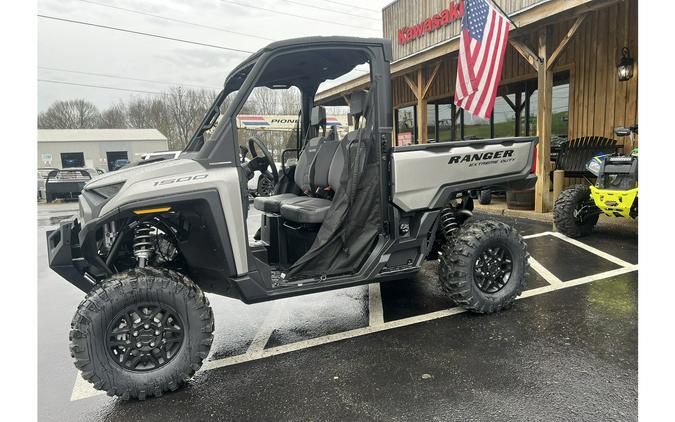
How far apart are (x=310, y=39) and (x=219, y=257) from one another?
164 centimetres

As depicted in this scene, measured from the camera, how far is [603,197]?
19.5ft

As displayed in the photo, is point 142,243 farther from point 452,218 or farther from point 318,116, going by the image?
point 452,218

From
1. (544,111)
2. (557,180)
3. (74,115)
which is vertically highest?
(74,115)

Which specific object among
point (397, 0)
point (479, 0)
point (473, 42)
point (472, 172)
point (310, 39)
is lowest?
point (472, 172)

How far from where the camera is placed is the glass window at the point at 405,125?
15.3m

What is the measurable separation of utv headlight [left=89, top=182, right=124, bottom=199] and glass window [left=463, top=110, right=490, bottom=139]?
1098 cm

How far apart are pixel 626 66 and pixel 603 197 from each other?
125 inches

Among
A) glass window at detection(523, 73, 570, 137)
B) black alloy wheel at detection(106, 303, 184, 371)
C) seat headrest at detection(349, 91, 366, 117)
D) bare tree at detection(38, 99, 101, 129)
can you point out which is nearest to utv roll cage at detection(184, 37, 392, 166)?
seat headrest at detection(349, 91, 366, 117)

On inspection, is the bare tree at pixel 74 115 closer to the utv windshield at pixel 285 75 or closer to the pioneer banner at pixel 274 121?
the pioneer banner at pixel 274 121

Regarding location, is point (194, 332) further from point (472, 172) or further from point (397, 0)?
point (397, 0)

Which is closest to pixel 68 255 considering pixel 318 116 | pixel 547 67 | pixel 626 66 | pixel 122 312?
pixel 122 312

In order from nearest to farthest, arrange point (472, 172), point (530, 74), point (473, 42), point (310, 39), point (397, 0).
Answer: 1. point (310, 39)
2. point (472, 172)
3. point (473, 42)
4. point (530, 74)
5. point (397, 0)

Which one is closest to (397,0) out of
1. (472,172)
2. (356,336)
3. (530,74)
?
(530,74)

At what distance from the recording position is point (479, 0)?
21.8ft
